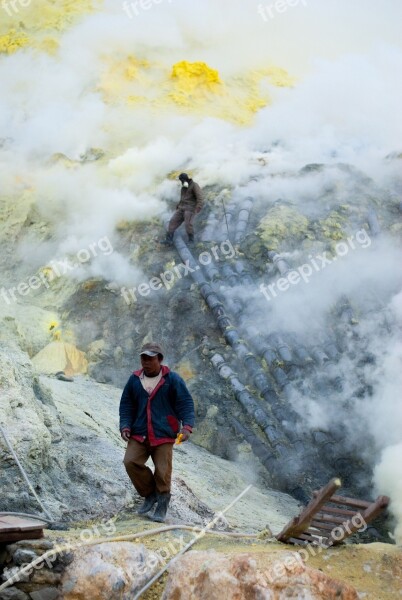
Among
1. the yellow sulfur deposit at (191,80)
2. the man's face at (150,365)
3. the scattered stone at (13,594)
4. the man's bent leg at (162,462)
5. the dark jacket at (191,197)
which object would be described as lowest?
the scattered stone at (13,594)

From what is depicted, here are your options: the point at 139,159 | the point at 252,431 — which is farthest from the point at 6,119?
the point at 252,431

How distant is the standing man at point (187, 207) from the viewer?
10.8 metres

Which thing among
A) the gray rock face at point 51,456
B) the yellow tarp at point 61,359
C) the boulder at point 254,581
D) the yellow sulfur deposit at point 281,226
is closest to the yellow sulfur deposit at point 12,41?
the yellow sulfur deposit at point 281,226

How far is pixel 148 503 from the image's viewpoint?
4.72 m

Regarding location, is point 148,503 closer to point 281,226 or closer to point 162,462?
point 162,462

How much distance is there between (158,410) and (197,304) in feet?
18.6

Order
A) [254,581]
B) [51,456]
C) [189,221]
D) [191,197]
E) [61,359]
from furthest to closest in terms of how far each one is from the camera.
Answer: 1. [189,221]
2. [191,197]
3. [61,359]
4. [51,456]
5. [254,581]

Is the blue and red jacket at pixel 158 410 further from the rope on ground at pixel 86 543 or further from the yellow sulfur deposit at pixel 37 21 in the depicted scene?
the yellow sulfur deposit at pixel 37 21

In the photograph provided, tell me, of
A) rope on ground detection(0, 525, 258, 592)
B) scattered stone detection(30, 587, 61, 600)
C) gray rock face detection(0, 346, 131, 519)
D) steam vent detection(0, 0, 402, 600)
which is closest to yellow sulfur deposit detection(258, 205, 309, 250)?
steam vent detection(0, 0, 402, 600)


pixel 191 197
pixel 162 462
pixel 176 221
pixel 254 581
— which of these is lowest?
pixel 254 581

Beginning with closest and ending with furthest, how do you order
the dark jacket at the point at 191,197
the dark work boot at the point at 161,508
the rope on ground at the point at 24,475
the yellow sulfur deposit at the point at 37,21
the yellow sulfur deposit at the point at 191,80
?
1. the rope on ground at the point at 24,475
2. the dark work boot at the point at 161,508
3. the dark jacket at the point at 191,197
4. the yellow sulfur deposit at the point at 191,80
5. the yellow sulfur deposit at the point at 37,21

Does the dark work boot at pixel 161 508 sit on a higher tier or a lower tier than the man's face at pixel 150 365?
lower

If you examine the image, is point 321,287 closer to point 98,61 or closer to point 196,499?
point 196,499

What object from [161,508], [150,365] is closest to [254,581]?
[161,508]
